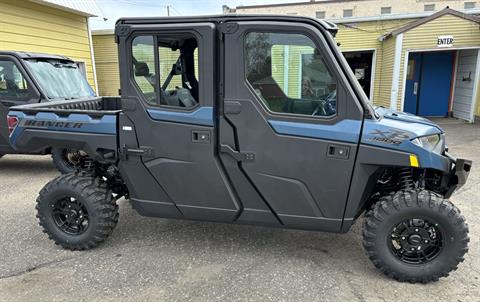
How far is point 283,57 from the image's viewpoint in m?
2.97

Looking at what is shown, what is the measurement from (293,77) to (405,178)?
1.37 metres

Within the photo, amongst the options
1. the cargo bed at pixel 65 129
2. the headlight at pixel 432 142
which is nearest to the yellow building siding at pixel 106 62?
the cargo bed at pixel 65 129

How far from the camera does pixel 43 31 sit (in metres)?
10.1

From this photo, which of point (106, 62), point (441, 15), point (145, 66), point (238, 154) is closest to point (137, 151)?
point (145, 66)

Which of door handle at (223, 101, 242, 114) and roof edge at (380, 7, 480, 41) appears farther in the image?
roof edge at (380, 7, 480, 41)

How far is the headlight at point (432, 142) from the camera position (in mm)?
2809

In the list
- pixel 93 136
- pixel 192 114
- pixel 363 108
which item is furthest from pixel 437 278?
pixel 93 136

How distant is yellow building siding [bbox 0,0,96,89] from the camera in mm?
8906

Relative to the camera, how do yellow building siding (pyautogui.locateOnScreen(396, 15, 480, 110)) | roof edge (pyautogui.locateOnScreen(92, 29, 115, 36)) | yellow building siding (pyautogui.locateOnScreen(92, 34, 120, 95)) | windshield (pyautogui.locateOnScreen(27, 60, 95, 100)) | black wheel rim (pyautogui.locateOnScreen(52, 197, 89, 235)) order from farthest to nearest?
yellow building siding (pyautogui.locateOnScreen(92, 34, 120, 95))
roof edge (pyautogui.locateOnScreen(92, 29, 115, 36))
yellow building siding (pyautogui.locateOnScreen(396, 15, 480, 110))
windshield (pyautogui.locateOnScreen(27, 60, 95, 100))
black wheel rim (pyautogui.locateOnScreen(52, 197, 89, 235))

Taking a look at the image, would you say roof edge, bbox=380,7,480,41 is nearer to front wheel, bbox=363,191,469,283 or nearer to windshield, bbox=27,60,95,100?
windshield, bbox=27,60,95,100

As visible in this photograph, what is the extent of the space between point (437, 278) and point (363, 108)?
1542 millimetres

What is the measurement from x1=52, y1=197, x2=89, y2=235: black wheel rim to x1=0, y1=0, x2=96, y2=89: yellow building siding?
7.28 metres

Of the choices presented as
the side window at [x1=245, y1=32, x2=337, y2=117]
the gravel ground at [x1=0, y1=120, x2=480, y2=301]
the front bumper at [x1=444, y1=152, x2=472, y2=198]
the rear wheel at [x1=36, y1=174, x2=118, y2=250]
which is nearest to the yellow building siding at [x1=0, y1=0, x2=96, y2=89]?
the gravel ground at [x1=0, y1=120, x2=480, y2=301]

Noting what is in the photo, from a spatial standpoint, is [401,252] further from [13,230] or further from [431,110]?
[431,110]
